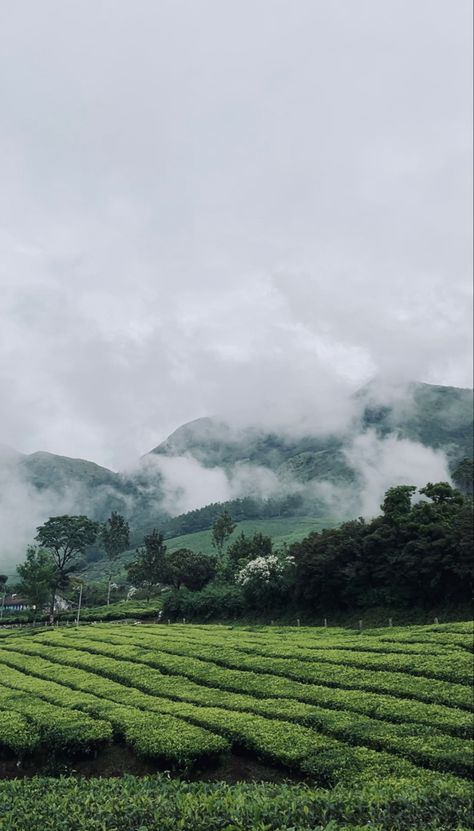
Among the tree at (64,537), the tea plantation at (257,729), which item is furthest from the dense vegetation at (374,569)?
the tree at (64,537)

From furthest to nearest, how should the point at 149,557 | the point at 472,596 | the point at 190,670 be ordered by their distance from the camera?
the point at 149,557 < the point at 472,596 < the point at 190,670

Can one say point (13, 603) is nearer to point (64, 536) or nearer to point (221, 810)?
point (64, 536)

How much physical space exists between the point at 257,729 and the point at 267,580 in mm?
39764

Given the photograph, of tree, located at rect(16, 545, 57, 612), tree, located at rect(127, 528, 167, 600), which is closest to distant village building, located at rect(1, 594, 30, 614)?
tree, located at rect(127, 528, 167, 600)

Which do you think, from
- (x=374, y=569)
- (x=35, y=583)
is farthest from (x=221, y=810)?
(x=35, y=583)

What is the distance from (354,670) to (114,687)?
396 inches

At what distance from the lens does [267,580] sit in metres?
56.2

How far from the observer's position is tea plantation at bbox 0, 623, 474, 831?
842 cm

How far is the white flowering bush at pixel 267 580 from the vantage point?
55.6m

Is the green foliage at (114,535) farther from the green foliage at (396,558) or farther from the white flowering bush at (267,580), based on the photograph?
the green foliage at (396,558)

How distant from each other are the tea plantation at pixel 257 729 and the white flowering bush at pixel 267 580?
2187 centimetres

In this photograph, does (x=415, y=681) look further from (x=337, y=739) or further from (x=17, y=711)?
(x=17, y=711)

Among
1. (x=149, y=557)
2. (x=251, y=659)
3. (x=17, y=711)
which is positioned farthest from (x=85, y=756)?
(x=149, y=557)

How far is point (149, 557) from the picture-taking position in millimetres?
88000
